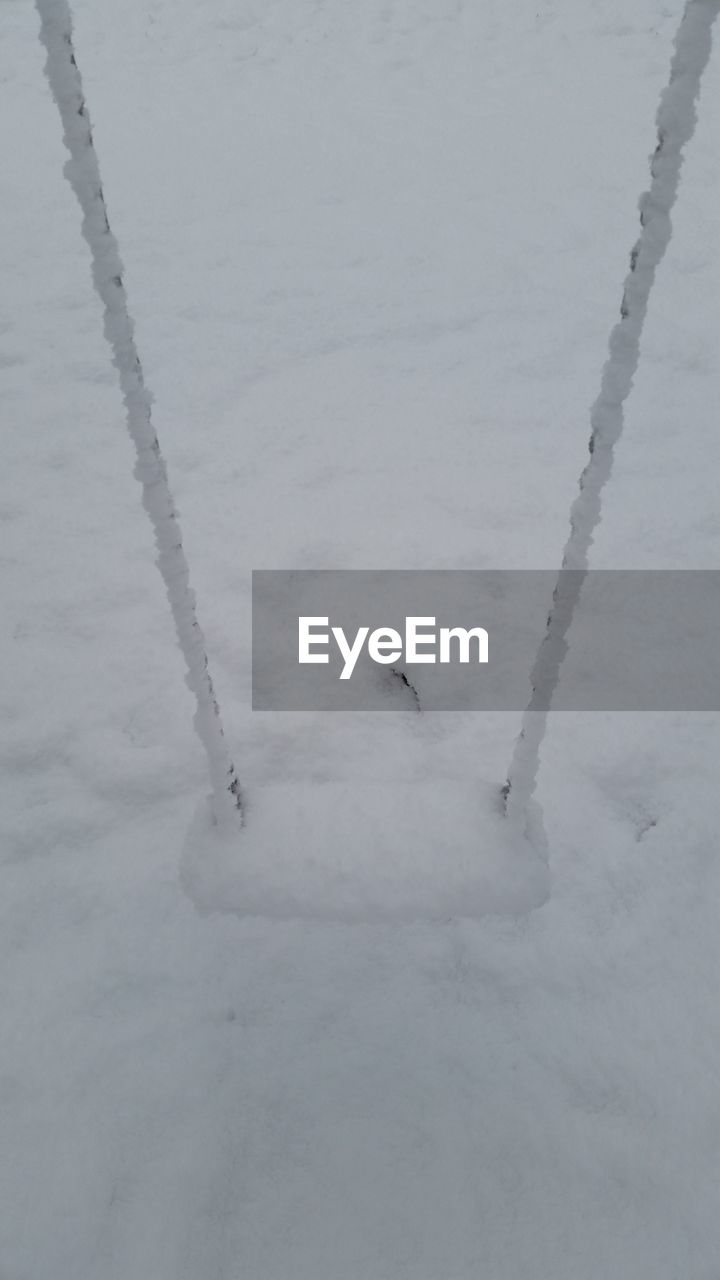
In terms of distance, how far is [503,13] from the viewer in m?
4.27

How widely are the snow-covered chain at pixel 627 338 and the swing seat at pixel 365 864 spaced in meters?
0.12

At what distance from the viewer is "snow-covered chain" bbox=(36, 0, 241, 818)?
78 centimetres

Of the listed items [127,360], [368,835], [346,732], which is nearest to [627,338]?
[127,360]

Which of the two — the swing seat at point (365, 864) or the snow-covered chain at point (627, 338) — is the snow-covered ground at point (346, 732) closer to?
the swing seat at point (365, 864)

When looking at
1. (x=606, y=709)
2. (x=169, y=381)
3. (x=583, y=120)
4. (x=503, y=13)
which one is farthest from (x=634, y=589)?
(x=503, y=13)

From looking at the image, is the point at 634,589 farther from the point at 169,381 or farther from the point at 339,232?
the point at 339,232

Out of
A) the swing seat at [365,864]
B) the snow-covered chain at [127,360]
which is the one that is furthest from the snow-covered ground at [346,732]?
the snow-covered chain at [127,360]

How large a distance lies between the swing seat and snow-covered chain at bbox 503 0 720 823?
12 cm

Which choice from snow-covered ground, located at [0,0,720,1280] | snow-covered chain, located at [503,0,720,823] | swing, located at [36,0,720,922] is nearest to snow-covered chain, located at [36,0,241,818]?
swing, located at [36,0,720,922]

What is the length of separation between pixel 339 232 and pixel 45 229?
1.25 metres

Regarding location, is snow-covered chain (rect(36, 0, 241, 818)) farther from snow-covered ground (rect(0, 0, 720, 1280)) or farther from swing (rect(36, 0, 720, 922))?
snow-covered ground (rect(0, 0, 720, 1280))

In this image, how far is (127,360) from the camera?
0.96 metres

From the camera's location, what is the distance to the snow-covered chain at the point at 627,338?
0.77 m

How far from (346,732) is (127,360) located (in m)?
1.04
